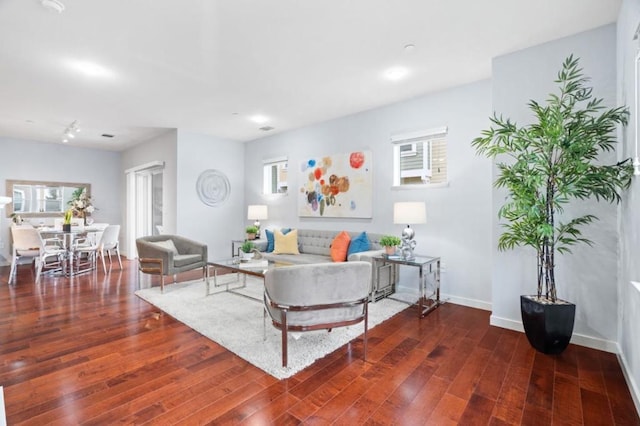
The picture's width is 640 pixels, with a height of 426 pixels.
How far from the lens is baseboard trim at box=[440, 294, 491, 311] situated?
3.65m

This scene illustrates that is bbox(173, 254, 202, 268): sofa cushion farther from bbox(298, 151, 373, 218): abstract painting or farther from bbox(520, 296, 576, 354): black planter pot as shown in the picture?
bbox(520, 296, 576, 354): black planter pot

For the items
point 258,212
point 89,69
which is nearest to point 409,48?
point 89,69

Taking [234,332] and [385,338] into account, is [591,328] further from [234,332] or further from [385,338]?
[234,332]

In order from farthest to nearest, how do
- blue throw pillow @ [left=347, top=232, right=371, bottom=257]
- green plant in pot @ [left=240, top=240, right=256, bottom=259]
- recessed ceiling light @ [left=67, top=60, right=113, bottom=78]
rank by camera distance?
blue throw pillow @ [left=347, top=232, right=371, bottom=257] → green plant in pot @ [left=240, top=240, right=256, bottom=259] → recessed ceiling light @ [left=67, top=60, right=113, bottom=78]

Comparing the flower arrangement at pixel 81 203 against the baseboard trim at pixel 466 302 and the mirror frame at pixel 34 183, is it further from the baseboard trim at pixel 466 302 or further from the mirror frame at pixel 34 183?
the baseboard trim at pixel 466 302

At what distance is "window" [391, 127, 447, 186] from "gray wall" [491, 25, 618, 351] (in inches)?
38.5

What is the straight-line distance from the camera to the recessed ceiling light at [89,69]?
3.20 meters

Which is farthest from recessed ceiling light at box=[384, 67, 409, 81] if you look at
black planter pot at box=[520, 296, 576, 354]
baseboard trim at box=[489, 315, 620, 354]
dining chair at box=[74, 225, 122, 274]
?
dining chair at box=[74, 225, 122, 274]

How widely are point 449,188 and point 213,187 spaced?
15.0 ft

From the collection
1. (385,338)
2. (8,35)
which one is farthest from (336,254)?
(8,35)

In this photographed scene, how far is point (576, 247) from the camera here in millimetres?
2705

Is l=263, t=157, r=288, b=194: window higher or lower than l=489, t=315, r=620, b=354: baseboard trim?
higher

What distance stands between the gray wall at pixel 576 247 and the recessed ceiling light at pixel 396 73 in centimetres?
89

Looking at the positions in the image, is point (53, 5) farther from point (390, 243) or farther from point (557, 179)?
point (557, 179)
